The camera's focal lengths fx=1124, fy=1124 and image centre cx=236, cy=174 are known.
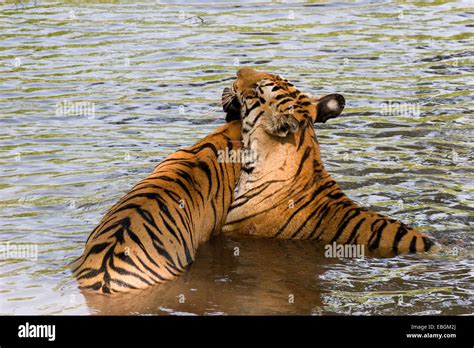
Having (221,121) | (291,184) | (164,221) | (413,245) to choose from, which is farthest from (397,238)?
(221,121)

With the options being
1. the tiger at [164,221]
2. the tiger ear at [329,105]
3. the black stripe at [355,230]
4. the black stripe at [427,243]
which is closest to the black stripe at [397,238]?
the black stripe at [427,243]

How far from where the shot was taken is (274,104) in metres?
7.55

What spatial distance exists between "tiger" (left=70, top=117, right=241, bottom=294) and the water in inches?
4.8

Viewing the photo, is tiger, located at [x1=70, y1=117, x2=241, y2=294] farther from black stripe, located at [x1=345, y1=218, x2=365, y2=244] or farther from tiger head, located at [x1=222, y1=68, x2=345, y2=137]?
black stripe, located at [x1=345, y1=218, x2=365, y2=244]

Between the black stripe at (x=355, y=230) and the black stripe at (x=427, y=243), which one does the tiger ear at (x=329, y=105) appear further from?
the black stripe at (x=427, y=243)

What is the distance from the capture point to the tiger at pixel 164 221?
6.44 meters

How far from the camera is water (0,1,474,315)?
6.91 meters

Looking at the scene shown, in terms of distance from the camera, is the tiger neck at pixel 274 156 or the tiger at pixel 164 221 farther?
the tiger neck at pixel 274 156

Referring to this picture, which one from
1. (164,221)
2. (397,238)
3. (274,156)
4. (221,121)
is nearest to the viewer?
(164,221)

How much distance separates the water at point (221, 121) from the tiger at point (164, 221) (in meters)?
0.12

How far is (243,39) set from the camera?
13.6 meters

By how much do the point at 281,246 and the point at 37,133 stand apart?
3439 millimetres

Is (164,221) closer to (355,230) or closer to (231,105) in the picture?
(231,105)

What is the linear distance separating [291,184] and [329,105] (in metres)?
0.60
